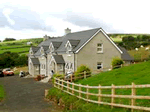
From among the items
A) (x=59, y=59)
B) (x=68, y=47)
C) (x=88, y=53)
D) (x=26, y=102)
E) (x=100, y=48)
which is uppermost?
(x=68, y=47)

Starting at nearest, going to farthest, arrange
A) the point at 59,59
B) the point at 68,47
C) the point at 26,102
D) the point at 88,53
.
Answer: the point at 26,102
the point at 88,53
the point at 68,47
the point at 59,59

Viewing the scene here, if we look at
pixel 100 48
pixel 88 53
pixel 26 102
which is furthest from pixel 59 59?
pixel 26 102

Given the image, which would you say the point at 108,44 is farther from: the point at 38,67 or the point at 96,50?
the point at 38,67

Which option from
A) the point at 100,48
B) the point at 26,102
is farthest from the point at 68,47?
the point at 26,102

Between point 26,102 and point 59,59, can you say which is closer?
point 26,102

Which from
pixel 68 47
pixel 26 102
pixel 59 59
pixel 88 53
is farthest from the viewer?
pixel 59 59

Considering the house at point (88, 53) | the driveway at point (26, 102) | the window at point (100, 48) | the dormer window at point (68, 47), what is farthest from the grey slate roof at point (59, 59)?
the driveway at point (26, 102)

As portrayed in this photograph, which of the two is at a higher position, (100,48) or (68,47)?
(68,47)

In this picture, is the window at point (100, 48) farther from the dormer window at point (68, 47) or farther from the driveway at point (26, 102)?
the driveway at point (26, 102)

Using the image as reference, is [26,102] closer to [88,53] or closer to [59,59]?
[88,53]

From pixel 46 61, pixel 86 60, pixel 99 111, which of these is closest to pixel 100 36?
pixel 86 60

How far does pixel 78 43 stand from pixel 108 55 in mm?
5482

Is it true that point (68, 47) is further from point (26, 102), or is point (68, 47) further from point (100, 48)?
point (26, 102)

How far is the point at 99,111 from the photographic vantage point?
10570 millimetres
